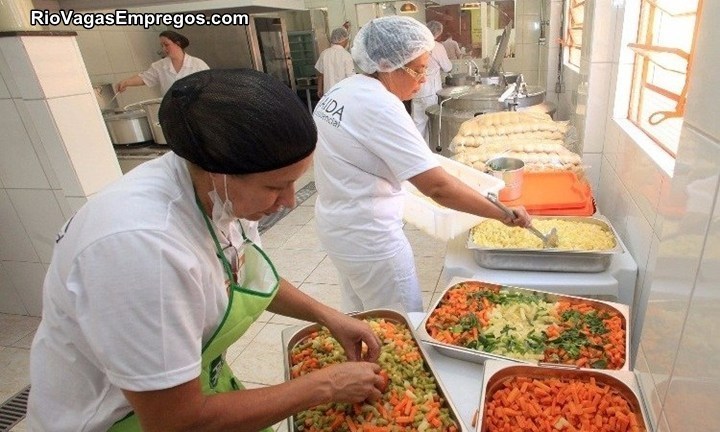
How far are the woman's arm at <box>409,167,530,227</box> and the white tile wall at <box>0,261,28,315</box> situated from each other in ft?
9.86

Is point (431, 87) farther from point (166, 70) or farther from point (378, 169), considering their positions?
point (378, 169)

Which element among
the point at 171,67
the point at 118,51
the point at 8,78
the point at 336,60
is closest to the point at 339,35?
the point at 336,60

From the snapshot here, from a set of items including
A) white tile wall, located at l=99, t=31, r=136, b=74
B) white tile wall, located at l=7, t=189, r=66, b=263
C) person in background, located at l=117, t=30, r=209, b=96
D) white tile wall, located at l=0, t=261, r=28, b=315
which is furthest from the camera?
white tile wall, located at l=99, t=31, r=136, b=74

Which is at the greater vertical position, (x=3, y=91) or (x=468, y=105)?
(x=3, y=91)

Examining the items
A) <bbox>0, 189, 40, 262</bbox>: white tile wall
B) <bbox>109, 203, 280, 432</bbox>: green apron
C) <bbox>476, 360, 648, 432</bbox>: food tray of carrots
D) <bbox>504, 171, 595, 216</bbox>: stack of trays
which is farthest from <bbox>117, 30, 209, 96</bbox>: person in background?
<bbox>476, 360, 648, 432</bbox>: food tray of carrots

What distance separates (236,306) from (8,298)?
3.07 metres

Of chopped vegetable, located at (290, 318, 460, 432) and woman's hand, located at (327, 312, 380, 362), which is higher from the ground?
woman's hand, located at (327, 312, 380, 362)

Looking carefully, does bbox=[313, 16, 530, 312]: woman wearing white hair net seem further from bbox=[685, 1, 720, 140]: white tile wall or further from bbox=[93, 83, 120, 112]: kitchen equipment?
bbox=[93, 83, 120, 112]: kitchen equipment

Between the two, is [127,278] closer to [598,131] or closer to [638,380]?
[638,380]

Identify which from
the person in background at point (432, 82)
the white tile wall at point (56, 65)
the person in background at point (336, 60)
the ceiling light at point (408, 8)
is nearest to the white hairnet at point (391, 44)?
the white tile wall at point (56, 65)

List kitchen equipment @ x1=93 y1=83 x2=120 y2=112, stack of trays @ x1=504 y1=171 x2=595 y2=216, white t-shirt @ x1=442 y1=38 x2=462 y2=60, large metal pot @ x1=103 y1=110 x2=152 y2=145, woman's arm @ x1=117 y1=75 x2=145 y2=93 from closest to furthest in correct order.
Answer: stack of trays @ x1=504 y1=171 x2=595 y2=216, large metal pot @ x1=103 y1=110 x2=152 y2=145, woman's arm @ x1=117 y1=75 x2=145 y2=93, kitchen equipment @ x1=93 y1=83 x2=120 y2=112, white t-shirt @ x1=442 y1=38 x2=462 y2=60

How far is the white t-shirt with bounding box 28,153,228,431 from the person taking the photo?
65 centimetres

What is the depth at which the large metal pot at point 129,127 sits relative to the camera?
3176 millimetres

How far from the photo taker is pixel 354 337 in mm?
1205
